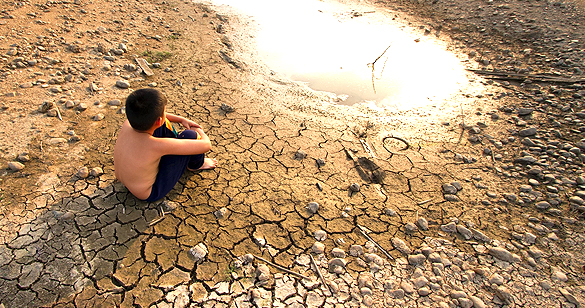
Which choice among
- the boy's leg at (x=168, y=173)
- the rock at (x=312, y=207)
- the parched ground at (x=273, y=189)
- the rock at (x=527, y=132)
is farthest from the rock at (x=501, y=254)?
the boy's leg at (x=168, y=173)

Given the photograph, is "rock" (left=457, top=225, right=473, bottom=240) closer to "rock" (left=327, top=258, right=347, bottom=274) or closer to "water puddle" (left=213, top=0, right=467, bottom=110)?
"rock" (left=327, top=258, right=347, bottom=274)

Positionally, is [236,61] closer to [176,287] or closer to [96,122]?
[96,122]

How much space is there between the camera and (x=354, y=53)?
211 inches

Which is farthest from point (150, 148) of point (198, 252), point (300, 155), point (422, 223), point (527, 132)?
point (527, 132)

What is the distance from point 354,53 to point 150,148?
4.09 metres

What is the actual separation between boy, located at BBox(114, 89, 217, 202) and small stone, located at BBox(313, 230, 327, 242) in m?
1.14

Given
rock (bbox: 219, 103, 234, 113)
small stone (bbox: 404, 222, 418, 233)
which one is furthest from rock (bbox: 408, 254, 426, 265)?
rock (bbox: 219, 103, 234, 113)

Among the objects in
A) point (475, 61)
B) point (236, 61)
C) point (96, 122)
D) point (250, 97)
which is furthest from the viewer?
point (475, 61)

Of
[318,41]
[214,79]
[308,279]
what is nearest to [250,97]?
[214,79]

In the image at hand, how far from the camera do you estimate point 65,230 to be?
2.31m

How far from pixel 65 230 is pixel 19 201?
1.78 ft

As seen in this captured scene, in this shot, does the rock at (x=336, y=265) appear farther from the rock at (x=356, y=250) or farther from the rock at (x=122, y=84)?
the rock at (x=122, y=84)

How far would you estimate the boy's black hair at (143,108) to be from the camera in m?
2.12

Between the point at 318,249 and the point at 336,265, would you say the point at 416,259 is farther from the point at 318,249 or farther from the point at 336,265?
the point at 318,249
